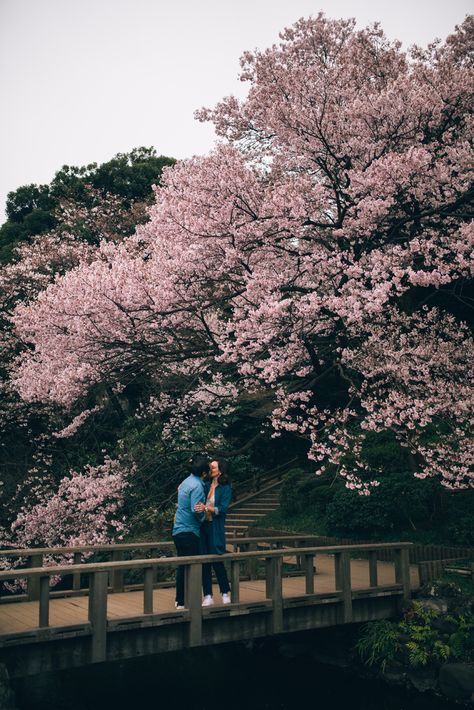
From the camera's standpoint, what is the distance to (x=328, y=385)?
707 inches

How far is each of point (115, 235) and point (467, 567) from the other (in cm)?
1837

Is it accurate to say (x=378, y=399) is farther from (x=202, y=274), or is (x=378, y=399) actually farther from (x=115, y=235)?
(x=115, y=235)

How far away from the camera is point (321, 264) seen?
11375 mm

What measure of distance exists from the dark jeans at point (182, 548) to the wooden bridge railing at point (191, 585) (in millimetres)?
198

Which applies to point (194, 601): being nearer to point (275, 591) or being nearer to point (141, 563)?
point (141, 563)

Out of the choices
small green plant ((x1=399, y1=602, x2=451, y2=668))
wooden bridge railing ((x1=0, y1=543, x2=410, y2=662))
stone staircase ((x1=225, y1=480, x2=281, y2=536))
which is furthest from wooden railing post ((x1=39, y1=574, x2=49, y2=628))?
stone staircase ((x1=225, y1=480, x2=281, y2=536))

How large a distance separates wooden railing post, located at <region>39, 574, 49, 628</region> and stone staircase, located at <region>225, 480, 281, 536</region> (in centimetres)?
1048

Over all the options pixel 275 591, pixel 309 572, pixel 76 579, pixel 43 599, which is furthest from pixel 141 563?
pixel 309 572

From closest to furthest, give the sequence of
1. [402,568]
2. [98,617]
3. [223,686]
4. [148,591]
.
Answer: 1. [98,617]
2. [148,591]
3. [402,568]
4. [223,686]

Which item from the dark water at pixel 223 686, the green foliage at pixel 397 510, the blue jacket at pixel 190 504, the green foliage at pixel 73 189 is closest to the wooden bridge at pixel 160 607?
the blue jacket at pixel 190 504

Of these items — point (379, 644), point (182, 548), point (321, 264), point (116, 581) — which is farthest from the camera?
point (321, 264)

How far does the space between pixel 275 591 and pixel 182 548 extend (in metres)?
1.50

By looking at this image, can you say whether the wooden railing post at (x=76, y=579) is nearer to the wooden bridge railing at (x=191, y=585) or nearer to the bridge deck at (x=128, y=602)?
the bridge deck at (x=128, y=602)

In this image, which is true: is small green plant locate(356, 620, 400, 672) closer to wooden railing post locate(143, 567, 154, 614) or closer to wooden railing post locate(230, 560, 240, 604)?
wooden railing post locate(230, 560, 240, 604)
